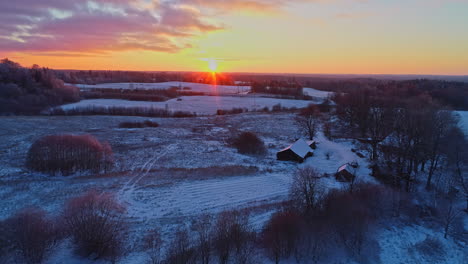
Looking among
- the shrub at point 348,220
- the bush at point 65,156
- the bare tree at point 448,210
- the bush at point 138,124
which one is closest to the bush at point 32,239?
the bush at point 65,156

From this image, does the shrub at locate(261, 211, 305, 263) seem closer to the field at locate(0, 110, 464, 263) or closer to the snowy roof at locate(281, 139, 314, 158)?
the field at locate(0, 110, 464, 263)

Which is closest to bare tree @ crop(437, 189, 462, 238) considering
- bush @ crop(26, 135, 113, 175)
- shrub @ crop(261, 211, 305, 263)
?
shrub @ crop(261, 211, 305, 263)

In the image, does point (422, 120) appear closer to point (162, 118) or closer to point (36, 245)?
point (36, 245)

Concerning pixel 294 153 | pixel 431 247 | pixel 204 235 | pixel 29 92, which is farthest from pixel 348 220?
pixel 29 92

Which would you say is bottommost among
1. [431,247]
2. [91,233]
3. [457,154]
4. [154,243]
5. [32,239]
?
[431,247]

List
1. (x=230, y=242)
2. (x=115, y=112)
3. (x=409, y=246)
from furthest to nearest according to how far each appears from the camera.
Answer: (x=115, y=112) < (x=409, y=246) < (x=230, y=242)

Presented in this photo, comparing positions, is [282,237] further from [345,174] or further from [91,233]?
[345,174]
